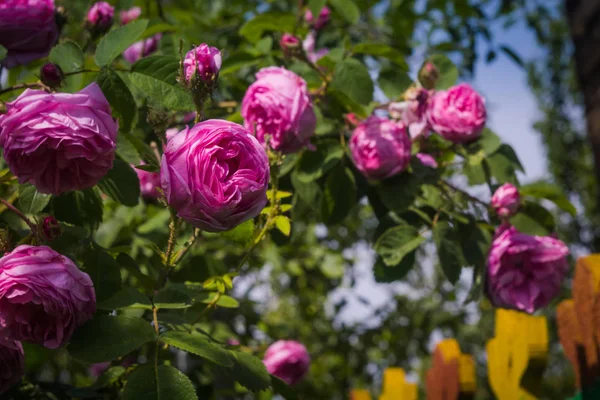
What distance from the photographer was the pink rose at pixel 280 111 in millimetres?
1053

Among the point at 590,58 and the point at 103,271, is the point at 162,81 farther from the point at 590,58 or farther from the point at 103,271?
the point at 590,58

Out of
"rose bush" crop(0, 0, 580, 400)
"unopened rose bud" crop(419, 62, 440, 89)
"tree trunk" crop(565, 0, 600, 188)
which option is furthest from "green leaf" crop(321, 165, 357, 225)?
"tree trunk" crop(565, 0, 600, 188)

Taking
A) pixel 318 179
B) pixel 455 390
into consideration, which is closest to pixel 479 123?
pixel 318 179

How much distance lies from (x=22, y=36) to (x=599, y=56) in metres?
2.59

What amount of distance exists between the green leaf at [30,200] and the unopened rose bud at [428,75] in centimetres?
68

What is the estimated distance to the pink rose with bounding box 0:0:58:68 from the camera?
945 millimetres

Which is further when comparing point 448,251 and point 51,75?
point 448,251

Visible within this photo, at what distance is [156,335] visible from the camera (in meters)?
0.78

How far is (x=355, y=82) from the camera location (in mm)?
1217

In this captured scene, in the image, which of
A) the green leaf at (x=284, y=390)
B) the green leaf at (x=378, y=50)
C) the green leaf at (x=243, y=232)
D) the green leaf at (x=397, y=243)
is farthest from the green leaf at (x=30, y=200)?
the green leaf at (x=378, y=50)

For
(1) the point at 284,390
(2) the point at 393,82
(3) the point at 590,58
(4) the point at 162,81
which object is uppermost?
(4) the point at 162,81

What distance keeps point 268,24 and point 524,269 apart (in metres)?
0.70

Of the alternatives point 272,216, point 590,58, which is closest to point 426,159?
point 272,216

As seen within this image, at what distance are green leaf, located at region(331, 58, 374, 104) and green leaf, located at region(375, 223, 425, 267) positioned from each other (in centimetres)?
24
